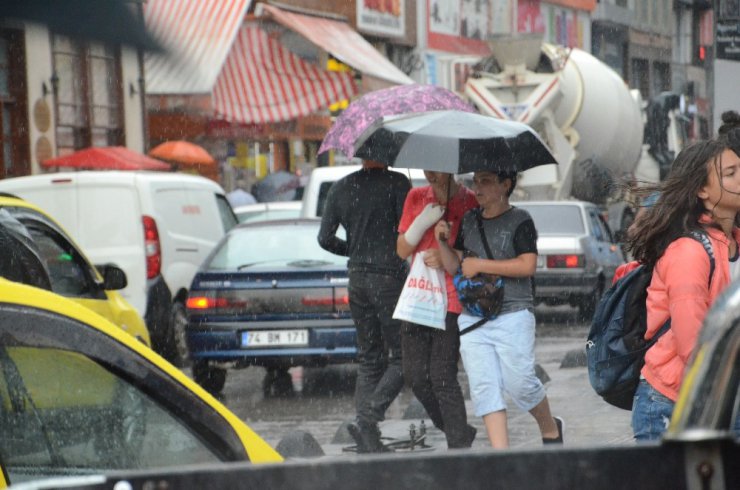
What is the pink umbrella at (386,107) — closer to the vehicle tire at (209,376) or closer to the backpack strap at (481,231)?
the backpack strap at (481,231)

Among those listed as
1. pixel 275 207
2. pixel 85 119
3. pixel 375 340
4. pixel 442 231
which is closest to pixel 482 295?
pixel 442 231

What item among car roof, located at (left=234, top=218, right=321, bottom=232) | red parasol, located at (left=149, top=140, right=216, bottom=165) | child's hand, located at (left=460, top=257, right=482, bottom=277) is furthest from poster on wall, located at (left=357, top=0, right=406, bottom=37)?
child's hand, located at (left=460, top=257, right=482, bottom=277)

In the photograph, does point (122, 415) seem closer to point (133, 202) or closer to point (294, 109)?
point (133, 202)

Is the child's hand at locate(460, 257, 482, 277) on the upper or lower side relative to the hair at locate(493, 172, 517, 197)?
lower

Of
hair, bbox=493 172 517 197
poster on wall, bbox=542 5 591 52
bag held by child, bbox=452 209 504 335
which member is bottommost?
bag held by child, bbox=452 209 504 335

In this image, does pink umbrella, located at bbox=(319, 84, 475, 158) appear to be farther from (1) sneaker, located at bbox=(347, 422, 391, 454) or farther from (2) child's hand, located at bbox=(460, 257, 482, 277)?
(2) child's hand, located at bbox=(460, 257, 482, 277)

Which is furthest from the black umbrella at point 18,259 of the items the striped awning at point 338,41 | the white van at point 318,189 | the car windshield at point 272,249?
the striped awning at point 338,41

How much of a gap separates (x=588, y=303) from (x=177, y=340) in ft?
17.2

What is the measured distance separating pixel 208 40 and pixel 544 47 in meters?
18.4

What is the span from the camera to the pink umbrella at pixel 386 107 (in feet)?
29.8

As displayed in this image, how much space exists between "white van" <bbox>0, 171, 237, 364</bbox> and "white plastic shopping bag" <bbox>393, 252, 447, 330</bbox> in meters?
6.62

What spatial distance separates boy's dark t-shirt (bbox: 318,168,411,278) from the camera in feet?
28.3

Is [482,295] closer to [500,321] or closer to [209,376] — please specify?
[500,321]

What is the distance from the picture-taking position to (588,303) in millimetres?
17422
